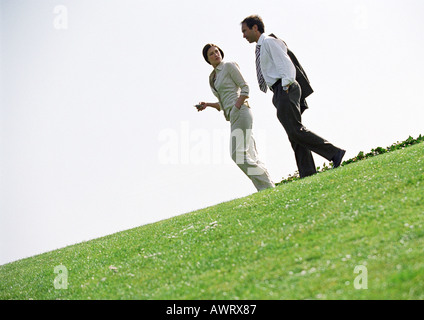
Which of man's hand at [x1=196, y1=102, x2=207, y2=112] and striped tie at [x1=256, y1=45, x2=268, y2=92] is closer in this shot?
striped tie at [x1=256, y1=45, x2=268, y2=92]

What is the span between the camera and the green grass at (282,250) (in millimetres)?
6121

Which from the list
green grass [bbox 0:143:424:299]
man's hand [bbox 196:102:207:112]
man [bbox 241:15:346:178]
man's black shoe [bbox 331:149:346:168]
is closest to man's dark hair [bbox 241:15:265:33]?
man [bbox 241:15:346:178]

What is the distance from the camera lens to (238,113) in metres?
12.9

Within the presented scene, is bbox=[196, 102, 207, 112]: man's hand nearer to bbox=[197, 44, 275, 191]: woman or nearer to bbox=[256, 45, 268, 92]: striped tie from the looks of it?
bbox=[197, 44, 275, 191]: woman

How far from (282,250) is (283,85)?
5.61m

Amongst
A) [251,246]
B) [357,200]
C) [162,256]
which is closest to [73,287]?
[162,256]

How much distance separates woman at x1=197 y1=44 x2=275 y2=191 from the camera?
1288 cm

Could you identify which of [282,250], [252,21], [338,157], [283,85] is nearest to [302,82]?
[283,85]

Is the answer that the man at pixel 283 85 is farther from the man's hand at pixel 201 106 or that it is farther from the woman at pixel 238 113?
the man's hand at pixel 201 106

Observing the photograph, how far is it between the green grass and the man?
2.75ft

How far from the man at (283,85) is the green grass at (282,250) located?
0.84 meters

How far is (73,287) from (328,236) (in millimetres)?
4584

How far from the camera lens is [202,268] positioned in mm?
7809
